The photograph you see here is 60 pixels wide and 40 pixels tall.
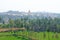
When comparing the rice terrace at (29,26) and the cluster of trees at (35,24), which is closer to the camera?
the rice terrace at (29,26)

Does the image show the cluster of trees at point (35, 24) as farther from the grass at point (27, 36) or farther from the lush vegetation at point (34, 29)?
the grass at point (27, 36)

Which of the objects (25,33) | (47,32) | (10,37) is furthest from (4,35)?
(47,32)

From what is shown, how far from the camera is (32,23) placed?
5445mm

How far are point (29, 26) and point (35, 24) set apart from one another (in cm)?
18

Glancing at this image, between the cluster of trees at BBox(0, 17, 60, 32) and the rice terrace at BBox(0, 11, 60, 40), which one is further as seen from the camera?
the cluster of trees at BBox(0, 17, 60, 32)

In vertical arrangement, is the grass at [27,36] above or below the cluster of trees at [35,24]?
below

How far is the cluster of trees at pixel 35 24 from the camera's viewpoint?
536cm

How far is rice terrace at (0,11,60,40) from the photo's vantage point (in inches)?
206

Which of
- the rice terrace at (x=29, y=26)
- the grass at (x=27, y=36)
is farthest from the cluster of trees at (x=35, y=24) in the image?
the grass at (x=27, y=36)

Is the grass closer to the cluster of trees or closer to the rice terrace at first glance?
the rice terrace

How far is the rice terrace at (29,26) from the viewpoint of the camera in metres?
5.23

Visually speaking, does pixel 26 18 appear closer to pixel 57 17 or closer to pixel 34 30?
pixel 34 30

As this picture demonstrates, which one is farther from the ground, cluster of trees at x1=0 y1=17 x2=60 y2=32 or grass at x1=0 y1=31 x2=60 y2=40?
cluster of trees at x1=0 y1=17 x2=60 y2=32

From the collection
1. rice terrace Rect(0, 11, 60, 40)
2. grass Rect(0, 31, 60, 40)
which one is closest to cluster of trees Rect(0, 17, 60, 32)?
rice terrace Rect(0, 11, 60, 40)
